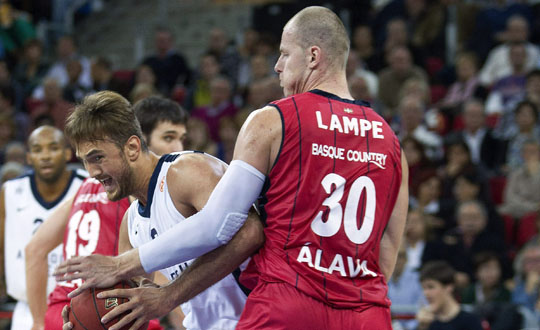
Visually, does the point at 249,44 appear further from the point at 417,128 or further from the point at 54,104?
the point at 417,128

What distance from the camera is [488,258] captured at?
770cm

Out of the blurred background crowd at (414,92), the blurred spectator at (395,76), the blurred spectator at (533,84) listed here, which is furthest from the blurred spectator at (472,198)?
the blurred spectator at (395,76)

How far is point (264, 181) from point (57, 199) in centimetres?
315

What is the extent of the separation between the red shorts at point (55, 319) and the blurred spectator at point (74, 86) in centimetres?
781

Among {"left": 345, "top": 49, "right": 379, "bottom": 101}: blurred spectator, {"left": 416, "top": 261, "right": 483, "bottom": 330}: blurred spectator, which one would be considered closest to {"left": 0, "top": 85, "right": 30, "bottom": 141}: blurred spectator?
{"left": 345, "top": 49, "right": 379, "bottom": 101}: blurred spectator

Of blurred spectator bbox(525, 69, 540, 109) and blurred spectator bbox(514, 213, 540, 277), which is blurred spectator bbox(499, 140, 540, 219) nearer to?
blurred spectator bbox(514, 213, 540, 277)

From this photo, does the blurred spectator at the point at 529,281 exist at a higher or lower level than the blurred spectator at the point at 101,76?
lower

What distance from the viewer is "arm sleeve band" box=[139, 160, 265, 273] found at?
3.29m

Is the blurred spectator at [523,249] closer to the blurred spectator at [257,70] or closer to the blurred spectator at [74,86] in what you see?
the blurred spectator at [257,70]

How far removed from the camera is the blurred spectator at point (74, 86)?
12578 millimetres

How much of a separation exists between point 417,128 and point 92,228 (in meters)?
5.84

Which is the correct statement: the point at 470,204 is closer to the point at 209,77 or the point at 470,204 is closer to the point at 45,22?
the point at 209,77

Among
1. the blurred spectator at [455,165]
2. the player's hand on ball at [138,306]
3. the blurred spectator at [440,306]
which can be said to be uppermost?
the blurred spectator at [455,165]

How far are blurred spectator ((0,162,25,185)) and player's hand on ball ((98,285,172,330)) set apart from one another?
21.7 ft
